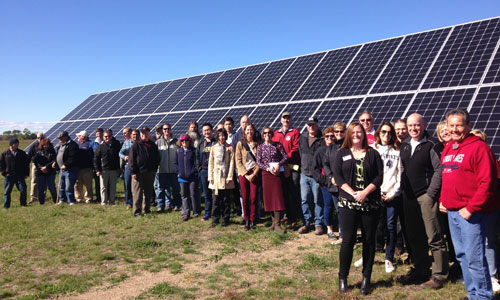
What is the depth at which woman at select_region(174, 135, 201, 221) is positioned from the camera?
8352 millimetres

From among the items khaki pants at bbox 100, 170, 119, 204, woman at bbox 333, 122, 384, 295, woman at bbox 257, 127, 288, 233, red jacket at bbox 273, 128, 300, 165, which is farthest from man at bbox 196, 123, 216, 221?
woman at bbox 333, 122, 384, 295

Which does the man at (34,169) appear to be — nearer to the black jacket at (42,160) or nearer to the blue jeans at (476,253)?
the black jacket at (42,160)

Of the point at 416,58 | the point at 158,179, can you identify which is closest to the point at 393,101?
the point at 416,58

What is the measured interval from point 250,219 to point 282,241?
102cm

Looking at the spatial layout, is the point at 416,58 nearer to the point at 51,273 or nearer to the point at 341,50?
the point at 341,50

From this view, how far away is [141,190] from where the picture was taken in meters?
8.98

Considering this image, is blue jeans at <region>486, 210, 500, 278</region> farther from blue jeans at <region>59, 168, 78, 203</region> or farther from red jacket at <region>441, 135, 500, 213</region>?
blue jeans at <region>59, 168, 78, 203</region>

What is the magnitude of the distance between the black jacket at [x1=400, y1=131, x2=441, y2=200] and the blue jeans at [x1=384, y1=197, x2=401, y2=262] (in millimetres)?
387

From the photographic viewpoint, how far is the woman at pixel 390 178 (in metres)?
4.85

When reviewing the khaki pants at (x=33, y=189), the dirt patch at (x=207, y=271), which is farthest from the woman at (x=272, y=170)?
the khaki pants at (x=33, y=189)

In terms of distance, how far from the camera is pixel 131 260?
19.9ft

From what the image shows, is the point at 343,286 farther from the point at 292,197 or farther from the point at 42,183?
the point at 42,183

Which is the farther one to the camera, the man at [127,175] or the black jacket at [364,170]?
the man at [127,175]

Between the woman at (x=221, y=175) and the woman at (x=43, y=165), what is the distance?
5845 millimetres
